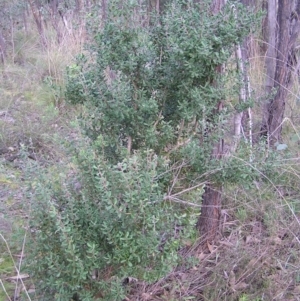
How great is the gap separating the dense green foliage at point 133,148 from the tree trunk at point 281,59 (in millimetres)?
1481

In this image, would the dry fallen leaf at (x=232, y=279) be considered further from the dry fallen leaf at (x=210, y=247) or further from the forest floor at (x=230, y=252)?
the dry fallen leaf at (x=210, y=247)

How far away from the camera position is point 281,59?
3.87 metres

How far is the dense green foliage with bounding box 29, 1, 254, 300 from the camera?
2.06 meters

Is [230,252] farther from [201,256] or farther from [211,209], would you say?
[211,209]

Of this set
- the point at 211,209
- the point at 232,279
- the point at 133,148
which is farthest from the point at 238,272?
the point at 133,148

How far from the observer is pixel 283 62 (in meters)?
3.80

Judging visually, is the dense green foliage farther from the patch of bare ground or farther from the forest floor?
the patch of bare ground

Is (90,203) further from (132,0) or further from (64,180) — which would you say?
(132,0)

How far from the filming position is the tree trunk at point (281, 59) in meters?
3.81

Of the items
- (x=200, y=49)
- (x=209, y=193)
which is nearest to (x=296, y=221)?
(x=209, y=193)

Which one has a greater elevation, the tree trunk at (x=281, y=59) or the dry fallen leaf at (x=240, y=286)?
the tree trunk at (x=281, y=59)

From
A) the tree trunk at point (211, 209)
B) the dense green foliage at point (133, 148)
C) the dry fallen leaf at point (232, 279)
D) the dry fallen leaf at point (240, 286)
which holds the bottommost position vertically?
the dry fallen leaf at point (240, 286)

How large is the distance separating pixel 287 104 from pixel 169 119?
208 cm

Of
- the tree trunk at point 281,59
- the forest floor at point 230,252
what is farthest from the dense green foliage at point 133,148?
the tree trunk at point 281,59
